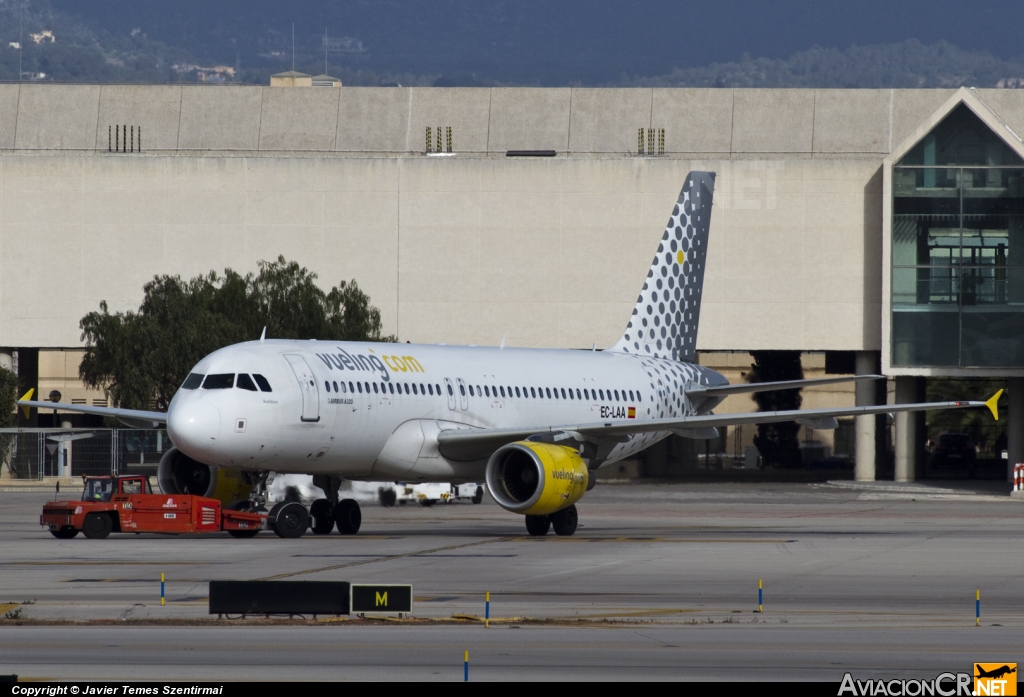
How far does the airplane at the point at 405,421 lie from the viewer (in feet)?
105

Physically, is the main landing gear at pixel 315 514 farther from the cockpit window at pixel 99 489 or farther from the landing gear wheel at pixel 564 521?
the landing gear wheel at pixel 564 521

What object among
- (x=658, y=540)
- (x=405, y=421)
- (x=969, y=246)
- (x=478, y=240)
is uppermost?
(x=478, y=240)

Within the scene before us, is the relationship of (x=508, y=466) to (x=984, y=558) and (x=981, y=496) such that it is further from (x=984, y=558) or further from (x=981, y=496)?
(x=981, y=496)

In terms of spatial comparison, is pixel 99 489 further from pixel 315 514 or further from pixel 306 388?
pixel 306 388

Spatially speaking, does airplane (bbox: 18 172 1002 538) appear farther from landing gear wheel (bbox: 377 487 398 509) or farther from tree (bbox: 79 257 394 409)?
tree (bbox: 79 257 394 409)

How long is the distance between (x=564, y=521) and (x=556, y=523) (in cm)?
20

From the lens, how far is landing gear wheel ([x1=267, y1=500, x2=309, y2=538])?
1329 inches

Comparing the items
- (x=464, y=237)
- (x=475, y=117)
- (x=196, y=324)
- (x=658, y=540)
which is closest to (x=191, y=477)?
(x=658, y=540)

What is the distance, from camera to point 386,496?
163 feet

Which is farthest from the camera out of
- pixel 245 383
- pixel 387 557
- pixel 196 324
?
pixel 196 324

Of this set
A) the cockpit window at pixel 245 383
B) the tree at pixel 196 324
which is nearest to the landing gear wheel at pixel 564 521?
the cockpit window at pixel 245 383

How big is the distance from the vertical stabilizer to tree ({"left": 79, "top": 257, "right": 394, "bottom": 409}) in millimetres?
20955

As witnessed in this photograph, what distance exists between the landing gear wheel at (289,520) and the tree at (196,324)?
28.4 m

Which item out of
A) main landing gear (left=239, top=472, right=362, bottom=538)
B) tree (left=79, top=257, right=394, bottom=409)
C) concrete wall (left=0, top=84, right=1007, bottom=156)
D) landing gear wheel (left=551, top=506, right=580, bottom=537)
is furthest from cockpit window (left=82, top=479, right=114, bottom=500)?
concrete wall (left=0, top=84, right=1007, bottom=156)
